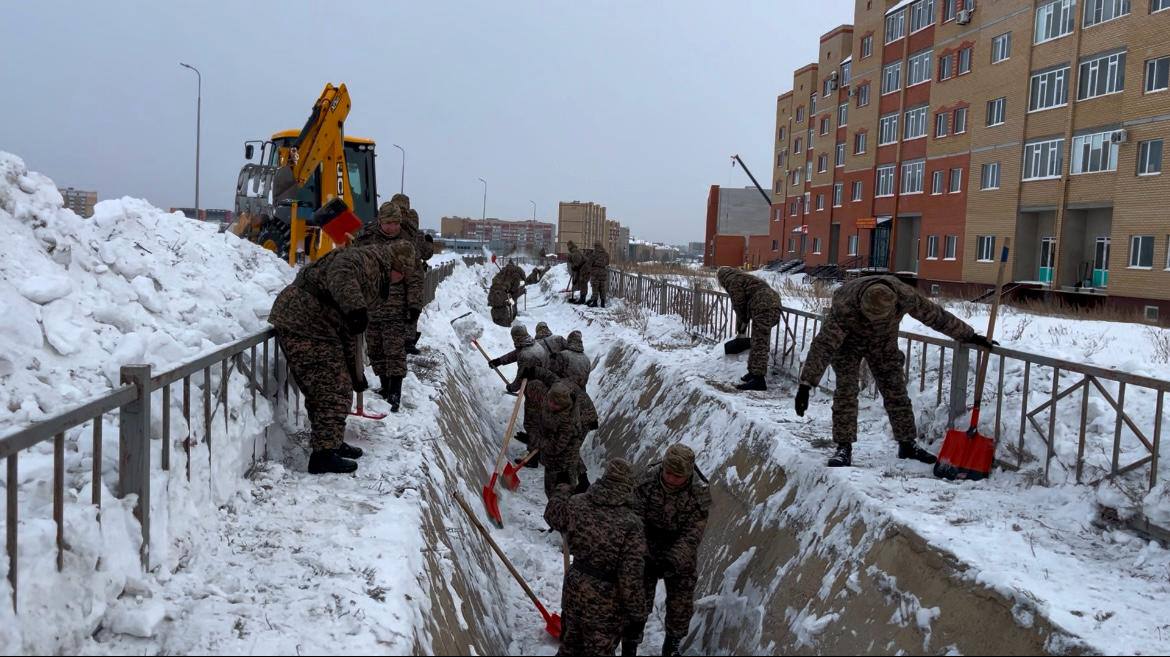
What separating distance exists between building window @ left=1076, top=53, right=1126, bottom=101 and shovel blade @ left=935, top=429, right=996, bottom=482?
2256 cm

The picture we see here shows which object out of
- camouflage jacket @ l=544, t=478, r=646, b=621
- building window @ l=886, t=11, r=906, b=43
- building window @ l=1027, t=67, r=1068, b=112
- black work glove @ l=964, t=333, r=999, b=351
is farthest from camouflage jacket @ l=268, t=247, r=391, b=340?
building window @ l=886, t=11, r=906, b=43

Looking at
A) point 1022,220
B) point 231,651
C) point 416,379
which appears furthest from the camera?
point 1022,220

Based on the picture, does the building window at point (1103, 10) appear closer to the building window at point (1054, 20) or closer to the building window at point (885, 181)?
the building window at point (1054, 20)

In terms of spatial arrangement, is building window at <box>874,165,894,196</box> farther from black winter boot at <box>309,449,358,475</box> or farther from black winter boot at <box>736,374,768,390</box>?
black winter boot at <box>309,449,358,475</box>

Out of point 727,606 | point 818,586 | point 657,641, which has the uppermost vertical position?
point 818,586

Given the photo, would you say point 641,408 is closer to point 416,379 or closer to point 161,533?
point 416,379

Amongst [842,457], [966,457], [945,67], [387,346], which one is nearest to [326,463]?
[387,346]

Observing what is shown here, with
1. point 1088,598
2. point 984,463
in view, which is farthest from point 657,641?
point 1088,598

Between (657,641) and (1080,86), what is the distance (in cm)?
2602

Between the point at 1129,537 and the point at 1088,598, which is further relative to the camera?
the point at 1129,537

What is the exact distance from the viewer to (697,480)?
5.96 m

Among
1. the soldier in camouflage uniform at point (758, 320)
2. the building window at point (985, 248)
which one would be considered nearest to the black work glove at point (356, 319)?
the soldier in camouflage uniform at point (758, 320)

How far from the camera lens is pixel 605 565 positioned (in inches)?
209

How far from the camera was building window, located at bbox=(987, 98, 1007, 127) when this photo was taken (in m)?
29.3
